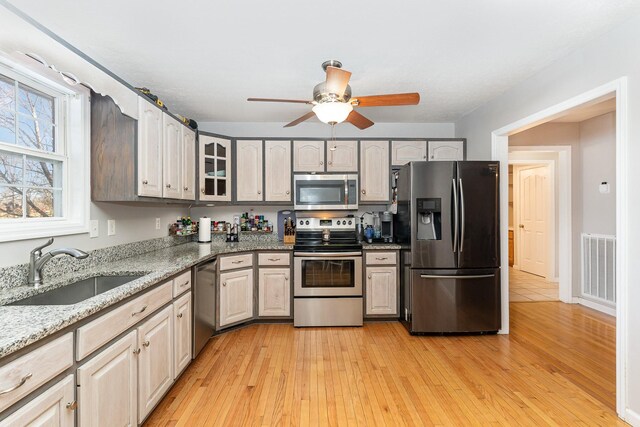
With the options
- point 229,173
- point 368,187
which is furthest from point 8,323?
point 368,187

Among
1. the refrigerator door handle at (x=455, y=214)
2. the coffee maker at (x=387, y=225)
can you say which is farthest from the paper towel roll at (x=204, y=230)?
the refrigerator door handle at (x=455, y=214)

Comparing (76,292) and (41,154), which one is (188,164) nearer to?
(41,154)

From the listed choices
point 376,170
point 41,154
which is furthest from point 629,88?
point 41,154

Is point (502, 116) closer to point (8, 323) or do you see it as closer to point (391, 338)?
point (391, 338)

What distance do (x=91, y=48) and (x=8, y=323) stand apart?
1963 millimetres

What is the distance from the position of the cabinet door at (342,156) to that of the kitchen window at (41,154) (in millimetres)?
2365

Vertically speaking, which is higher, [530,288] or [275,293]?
[275,293]

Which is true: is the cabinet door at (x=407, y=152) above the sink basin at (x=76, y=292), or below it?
above

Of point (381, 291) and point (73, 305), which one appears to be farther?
point (381, 291)

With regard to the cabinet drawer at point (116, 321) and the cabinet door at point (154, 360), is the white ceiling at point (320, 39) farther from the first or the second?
the cabinet door at point (154, 360)

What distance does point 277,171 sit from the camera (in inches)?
146

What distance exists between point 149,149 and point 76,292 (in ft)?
3.77

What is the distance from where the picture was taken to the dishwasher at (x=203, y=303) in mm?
2504

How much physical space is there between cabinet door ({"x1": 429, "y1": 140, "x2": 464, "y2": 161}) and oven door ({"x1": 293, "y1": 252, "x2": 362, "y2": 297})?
1.65 metres
